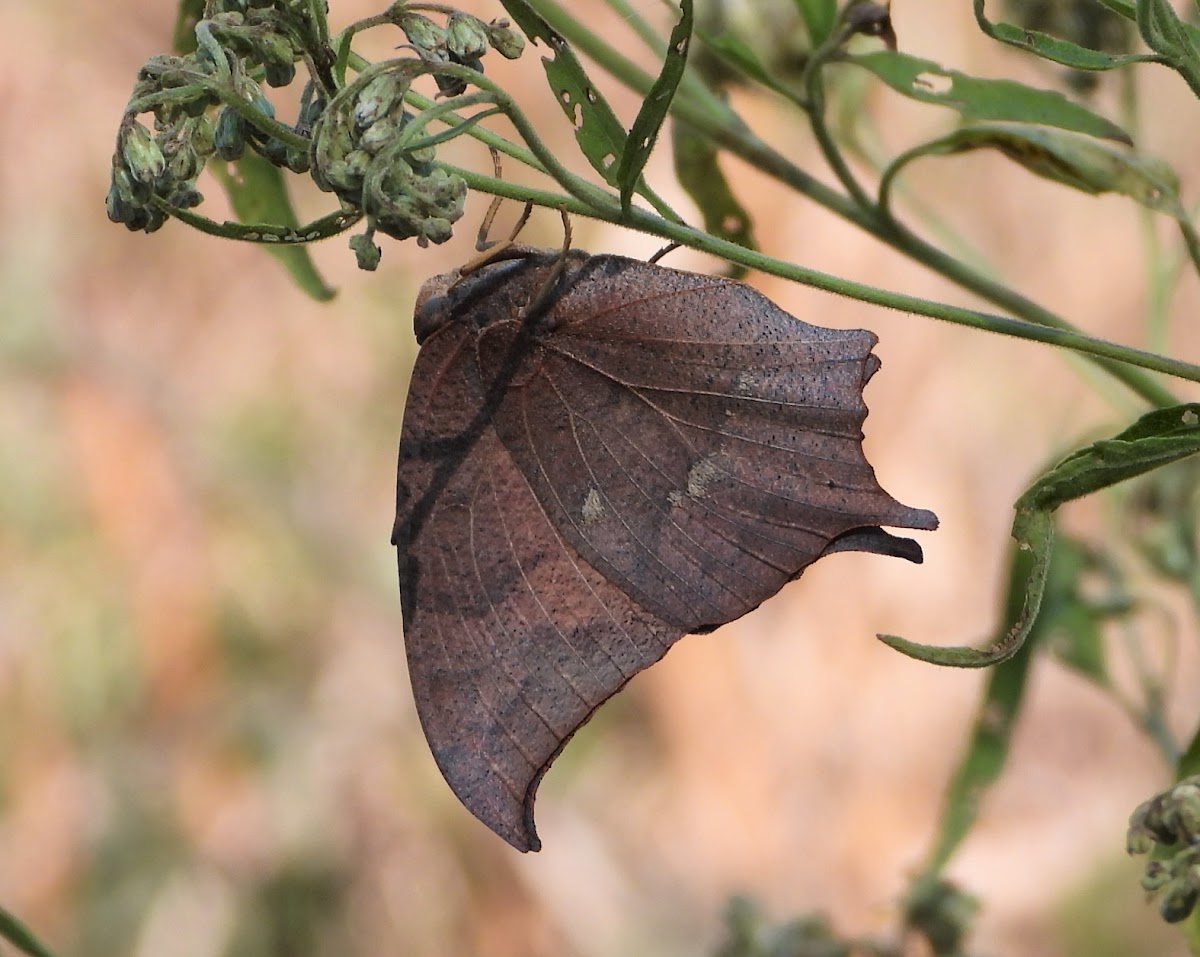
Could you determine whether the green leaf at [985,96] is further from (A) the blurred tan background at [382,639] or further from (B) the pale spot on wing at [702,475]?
(A) the blurred tan background at [382,639]

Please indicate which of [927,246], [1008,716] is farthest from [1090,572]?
[927,246]

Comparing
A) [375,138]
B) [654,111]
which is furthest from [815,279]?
[375,138]

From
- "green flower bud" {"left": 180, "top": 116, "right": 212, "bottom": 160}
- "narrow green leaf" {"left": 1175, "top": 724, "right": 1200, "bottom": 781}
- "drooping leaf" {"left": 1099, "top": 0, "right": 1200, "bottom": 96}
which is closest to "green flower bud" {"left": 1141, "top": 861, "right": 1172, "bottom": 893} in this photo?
"narrow green leaf" {"left": 1175, "top": 724, "right": 1200, "bottom": 781}

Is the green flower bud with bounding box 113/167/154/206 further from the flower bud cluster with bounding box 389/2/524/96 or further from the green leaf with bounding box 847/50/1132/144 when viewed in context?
the green leaf with bounding box 847/50/1132/144

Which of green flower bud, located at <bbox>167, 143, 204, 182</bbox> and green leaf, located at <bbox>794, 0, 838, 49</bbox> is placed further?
green leaf, located at <bbox>794, 0, 838, 49</bbox>

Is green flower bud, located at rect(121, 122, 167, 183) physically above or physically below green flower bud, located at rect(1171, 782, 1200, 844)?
below

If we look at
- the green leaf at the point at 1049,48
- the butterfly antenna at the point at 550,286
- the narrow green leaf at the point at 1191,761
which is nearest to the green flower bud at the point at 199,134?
the butterfly antenna at the point at 550,286

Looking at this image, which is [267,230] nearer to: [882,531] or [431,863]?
[882,531]
